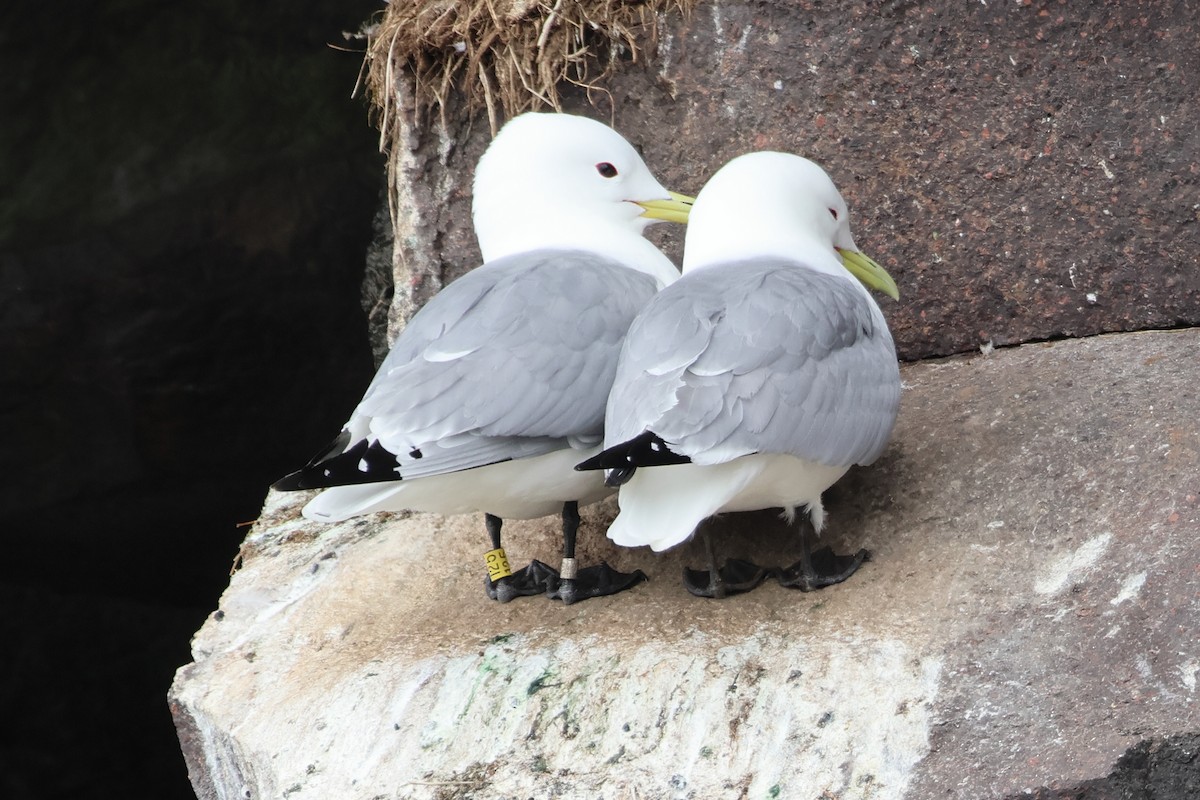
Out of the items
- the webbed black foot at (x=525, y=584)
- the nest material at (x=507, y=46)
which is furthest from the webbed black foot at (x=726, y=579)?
the nest material at (x=507, y=46)

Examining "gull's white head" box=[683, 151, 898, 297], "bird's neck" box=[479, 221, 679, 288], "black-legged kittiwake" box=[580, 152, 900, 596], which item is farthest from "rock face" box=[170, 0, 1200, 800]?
"bird's neck" box=[479, 221, 679, 288]

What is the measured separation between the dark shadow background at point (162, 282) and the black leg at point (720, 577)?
287cm

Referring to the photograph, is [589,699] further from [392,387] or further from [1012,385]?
[1012,385]

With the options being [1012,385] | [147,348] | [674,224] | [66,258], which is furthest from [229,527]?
[1012,385]

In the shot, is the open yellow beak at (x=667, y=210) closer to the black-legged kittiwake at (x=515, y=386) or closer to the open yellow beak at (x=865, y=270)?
the black-legged kittiwake at (x=515, y=386)

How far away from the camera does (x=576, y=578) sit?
11.4 ft

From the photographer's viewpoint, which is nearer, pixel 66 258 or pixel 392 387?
pixel 392 387

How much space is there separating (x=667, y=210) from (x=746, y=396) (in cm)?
114

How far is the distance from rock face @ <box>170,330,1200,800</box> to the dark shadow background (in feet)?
6.66

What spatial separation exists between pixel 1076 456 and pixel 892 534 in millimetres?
446

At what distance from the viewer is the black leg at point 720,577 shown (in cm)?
329

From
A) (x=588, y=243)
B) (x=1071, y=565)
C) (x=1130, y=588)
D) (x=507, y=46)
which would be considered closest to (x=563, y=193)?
(x=588, y=243)

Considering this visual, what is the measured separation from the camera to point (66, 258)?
213 inches

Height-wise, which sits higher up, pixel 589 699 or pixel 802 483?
pixel 802 483
